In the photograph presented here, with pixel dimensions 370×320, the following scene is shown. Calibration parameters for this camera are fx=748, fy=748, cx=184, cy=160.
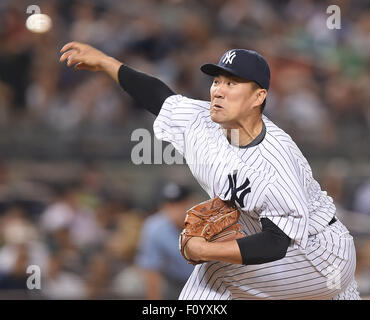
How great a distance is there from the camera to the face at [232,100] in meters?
2.85

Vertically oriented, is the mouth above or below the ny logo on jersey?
above

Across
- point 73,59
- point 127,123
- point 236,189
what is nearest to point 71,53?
point 73,59

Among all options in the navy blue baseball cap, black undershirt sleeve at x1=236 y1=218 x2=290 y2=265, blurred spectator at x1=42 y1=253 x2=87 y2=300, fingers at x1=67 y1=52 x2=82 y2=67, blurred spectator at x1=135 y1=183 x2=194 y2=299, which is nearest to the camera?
black undershirt sleeve at x1=236 y1=218 x2=290 y2=265

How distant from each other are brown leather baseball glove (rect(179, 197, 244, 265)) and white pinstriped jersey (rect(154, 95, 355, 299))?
52mm

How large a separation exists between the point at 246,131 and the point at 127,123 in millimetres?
3501

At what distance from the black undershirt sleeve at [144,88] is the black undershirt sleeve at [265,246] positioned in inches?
29.1

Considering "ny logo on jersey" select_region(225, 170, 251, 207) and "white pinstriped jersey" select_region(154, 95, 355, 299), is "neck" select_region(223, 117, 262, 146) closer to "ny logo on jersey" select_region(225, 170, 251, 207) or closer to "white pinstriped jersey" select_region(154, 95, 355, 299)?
"white pinstriped jersey" select_region(154, 95, 355, 299)

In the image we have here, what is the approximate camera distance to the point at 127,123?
Answer: 631 cm

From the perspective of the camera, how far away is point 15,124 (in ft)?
20.9

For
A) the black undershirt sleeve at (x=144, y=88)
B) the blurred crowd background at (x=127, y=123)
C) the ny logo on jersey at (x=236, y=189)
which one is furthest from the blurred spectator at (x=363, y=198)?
the ny logo on jersey at (x=236, y=189)

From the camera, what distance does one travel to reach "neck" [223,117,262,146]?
2.89 meters

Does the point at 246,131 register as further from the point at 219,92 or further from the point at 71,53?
the point at 71,53

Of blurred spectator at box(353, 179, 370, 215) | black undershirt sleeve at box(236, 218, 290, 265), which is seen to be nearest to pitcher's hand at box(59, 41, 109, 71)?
black undershirt sleeve at box(236, 218, 290, 265)
